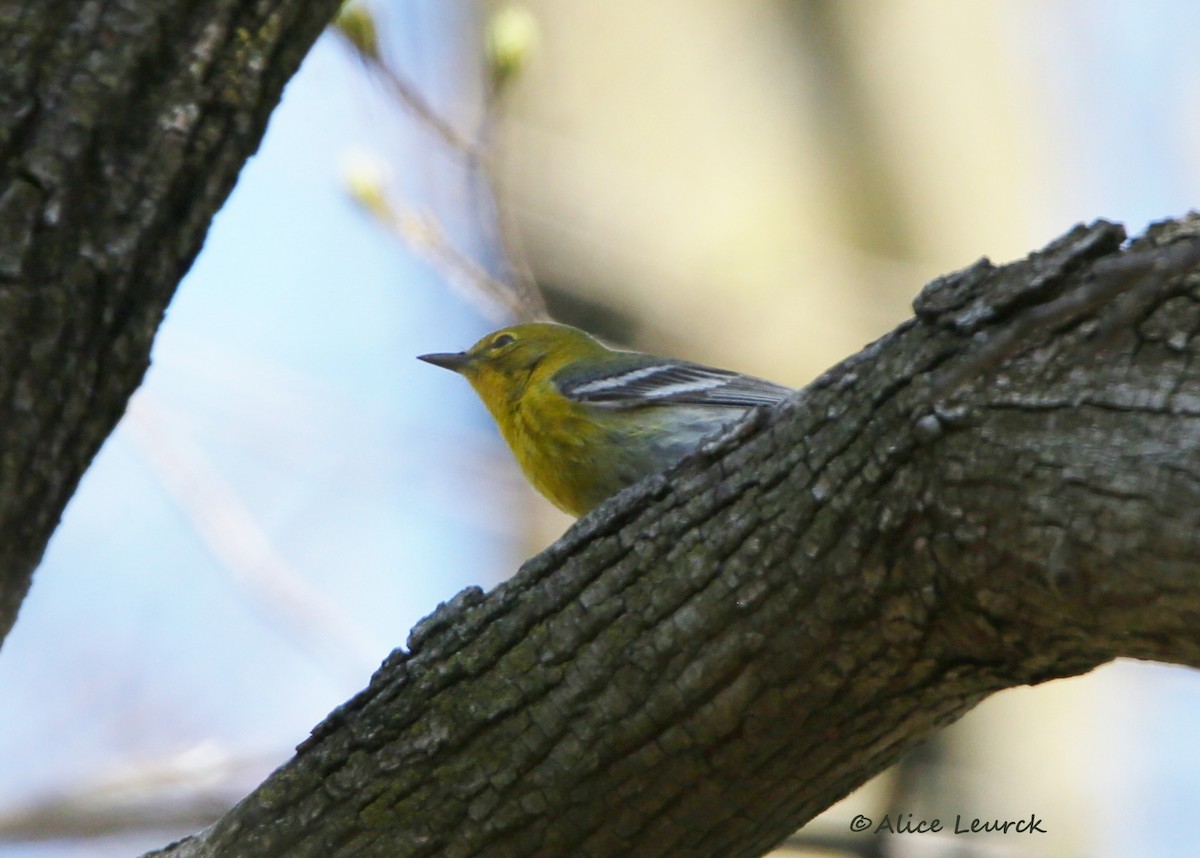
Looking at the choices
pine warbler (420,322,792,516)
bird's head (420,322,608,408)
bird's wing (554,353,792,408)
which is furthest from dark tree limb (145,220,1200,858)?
bird's head (420,322,608,408)

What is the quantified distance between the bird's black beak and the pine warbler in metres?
0.38

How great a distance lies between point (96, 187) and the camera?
3.02 meters

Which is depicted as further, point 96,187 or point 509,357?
point 509,357

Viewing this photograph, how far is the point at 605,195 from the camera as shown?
9.22 meters

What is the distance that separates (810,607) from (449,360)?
4.38 m

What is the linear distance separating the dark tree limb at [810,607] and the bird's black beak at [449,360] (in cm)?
370

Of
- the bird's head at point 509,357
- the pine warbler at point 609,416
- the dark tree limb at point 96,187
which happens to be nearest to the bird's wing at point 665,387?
the pine warbler at point 609,416

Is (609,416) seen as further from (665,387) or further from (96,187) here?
(96,187)

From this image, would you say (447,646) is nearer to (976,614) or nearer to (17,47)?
(976,614)

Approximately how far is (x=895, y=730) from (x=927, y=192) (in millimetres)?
7045

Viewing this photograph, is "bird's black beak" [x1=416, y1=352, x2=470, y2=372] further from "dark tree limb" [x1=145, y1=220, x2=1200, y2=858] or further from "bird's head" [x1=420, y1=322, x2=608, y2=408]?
"dark tree limb" [x1=145, y1=220, x2=1200, y2=858]

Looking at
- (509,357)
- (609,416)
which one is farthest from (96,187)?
(509,357)

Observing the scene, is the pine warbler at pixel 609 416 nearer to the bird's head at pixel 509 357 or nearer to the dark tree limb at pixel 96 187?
the bird's head at pixel 509 357

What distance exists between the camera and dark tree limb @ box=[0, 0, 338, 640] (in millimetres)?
2947
